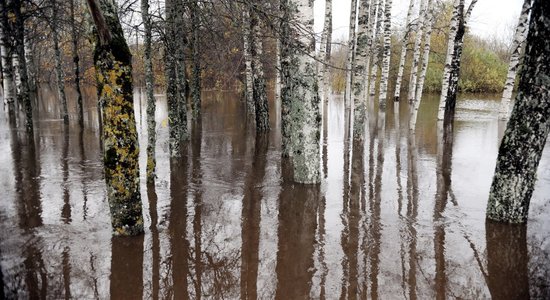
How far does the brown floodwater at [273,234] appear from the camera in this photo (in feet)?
14.7

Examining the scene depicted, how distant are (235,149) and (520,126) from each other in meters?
8.75

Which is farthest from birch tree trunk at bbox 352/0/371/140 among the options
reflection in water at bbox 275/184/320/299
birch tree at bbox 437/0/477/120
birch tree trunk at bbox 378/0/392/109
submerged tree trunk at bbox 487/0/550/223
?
birch tree trunk at bbox 378/0/392/109

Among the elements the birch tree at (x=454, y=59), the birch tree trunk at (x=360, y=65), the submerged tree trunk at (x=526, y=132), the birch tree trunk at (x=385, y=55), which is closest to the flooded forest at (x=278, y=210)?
the submerged tree trunk at (x=526, y=132)

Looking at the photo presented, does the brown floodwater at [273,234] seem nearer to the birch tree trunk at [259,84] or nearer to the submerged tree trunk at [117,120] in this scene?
the submerged tree trunk at [117,120]

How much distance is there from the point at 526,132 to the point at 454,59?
13201 millimetres

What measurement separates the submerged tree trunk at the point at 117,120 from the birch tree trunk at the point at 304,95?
3476mm

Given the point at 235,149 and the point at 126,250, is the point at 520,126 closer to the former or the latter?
the point at 126,250

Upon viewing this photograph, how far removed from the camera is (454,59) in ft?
57.5

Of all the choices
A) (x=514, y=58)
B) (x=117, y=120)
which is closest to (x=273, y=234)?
(x=117, y=120)

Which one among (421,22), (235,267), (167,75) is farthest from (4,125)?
(421,22)

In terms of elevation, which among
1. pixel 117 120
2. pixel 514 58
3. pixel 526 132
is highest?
pixel 514 58

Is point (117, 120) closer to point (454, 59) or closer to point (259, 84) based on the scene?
point (259, 84)

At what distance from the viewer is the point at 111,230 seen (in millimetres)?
5965

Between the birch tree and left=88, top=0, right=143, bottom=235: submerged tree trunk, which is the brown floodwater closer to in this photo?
left=88, top=0, right=143, bottom=235: submerged tree trunk
